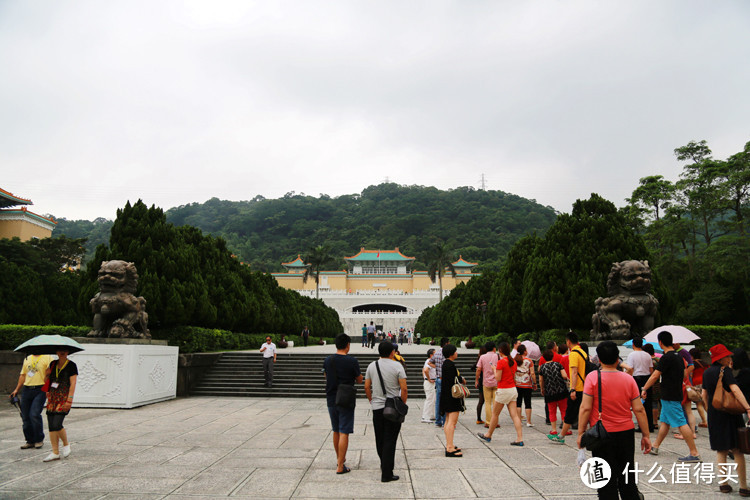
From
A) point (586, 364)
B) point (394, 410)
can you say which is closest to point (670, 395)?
point (586, 364)

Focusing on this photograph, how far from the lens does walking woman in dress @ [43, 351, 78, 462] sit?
5066 millimetres

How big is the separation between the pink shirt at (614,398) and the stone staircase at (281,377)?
7985 millimetres

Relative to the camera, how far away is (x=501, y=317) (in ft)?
54.0

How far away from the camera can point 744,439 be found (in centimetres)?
396

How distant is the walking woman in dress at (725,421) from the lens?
13.1ft

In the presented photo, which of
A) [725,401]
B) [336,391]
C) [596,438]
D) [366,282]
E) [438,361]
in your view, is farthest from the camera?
[366,282]

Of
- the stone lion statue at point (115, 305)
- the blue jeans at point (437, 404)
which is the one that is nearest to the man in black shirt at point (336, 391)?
the blue jeans at point (437, 404)

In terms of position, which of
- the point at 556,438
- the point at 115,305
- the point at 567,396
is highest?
the point at 115,305

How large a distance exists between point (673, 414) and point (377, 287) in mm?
54131

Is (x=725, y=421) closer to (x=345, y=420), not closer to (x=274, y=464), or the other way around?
(x=345, y=420)

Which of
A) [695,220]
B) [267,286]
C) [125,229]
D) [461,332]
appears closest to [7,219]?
[267,286]

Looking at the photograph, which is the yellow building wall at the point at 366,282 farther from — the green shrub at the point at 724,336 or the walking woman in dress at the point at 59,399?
the walking woman in dress at the point at 59,399

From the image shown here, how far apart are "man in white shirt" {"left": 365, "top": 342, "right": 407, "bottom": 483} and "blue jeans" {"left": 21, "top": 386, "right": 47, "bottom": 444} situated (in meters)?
3.76

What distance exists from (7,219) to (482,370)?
37.4 m
